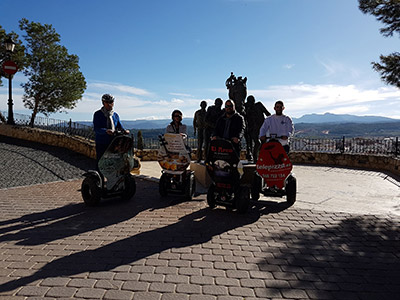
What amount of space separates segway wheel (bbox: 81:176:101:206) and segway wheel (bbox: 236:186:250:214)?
2.71 m

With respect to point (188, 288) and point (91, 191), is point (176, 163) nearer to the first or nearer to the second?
point (91, 191)

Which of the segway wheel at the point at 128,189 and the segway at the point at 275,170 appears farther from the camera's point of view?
the segway wheel at the point at 128,189

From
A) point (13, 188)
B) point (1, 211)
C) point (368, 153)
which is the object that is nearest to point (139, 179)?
point (13, 188)

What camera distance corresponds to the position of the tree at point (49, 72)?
21.8 meters

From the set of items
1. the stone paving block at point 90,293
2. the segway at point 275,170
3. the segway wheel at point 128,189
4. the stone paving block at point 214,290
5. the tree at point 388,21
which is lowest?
the stone paving block at point 90,293

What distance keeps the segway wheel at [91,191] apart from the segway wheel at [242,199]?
271 cm

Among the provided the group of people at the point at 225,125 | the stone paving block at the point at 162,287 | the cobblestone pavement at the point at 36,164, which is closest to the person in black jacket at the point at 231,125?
the group of people at the point at 225,125

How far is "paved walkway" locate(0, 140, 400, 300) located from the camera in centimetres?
262

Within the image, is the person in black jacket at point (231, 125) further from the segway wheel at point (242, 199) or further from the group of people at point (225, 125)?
the segway wheel at point (242, 199)

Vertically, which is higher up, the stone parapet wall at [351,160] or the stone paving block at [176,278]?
the stone parapet wall at [351,160]

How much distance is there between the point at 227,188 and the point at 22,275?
127 inches

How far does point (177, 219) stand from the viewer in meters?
4.72

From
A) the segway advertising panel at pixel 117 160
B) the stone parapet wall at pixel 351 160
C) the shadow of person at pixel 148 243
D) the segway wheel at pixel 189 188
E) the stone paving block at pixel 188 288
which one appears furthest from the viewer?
the stone parapet wall at pixel 351 160

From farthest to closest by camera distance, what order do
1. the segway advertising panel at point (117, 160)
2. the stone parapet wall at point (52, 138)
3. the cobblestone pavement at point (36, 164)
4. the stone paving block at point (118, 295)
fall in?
the stone parapet wall at point (52, 138) → the cobblestone pavement at point (36, 164) → the segway advertising panel at point (117, 160) → the stone paving block at point (118, 295)
